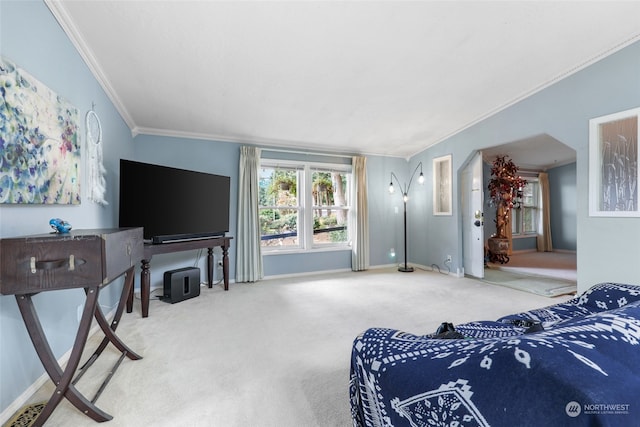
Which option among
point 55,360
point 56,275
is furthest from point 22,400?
point 56,275

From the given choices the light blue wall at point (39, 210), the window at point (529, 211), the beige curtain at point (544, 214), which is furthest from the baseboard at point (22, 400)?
the beige curtain at point (544, 214)

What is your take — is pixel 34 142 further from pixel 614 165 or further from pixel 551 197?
pixel 551 197

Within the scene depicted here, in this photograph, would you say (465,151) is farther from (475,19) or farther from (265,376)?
(265,376)

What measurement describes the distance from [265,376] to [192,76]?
2762mm

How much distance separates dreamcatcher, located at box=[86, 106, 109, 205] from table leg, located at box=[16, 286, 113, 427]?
53.8 inches

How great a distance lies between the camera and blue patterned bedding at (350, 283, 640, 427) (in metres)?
0.51

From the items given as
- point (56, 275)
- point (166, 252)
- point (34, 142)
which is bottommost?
point (166, 252)

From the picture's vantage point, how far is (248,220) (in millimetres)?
4281

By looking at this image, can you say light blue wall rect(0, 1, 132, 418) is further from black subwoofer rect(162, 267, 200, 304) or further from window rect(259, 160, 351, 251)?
window rect(259, 160, 351, 251)

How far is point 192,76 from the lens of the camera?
275 cm

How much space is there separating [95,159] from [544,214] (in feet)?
32.4

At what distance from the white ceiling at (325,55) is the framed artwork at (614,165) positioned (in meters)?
0.73

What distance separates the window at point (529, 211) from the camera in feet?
25.2

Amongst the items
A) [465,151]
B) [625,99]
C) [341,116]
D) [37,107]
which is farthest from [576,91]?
[37,107]
